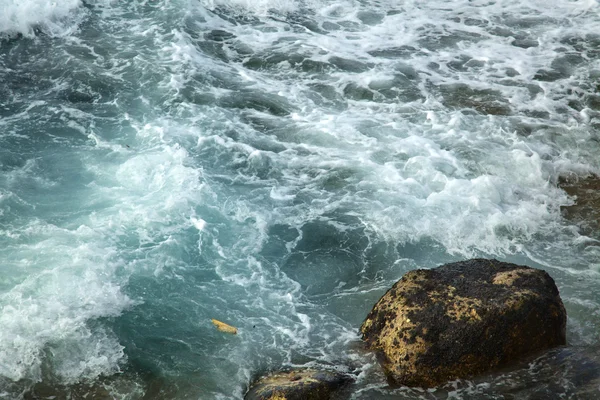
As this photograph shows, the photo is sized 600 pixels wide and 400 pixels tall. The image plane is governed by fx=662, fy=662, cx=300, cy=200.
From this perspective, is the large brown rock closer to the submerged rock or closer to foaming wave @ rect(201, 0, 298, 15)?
the submerged rock

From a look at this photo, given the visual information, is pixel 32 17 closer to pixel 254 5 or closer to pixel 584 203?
pixel 254 5

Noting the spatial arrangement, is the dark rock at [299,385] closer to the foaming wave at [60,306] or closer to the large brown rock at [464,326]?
the large brown rock at [464,326]

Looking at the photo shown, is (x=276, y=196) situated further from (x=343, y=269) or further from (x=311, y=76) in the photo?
(x=311, y=76)

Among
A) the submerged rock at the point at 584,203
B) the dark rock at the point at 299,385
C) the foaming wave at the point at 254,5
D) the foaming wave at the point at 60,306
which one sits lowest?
the foaming wave at the point at 60,306

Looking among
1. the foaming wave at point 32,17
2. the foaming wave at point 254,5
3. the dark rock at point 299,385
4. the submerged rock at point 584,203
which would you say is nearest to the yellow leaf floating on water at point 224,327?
the dark rock at point 299,385

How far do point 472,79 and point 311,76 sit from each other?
332 cm

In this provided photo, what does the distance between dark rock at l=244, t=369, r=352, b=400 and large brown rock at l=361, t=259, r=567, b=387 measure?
1.89 ft

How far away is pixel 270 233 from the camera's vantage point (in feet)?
30.6

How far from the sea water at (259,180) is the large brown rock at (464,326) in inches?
8.4

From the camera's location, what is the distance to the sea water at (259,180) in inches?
287

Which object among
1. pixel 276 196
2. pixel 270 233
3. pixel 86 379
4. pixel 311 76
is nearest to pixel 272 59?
pixel 311 76

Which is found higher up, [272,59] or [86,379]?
[272,59]

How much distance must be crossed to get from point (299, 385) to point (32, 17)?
501 inches

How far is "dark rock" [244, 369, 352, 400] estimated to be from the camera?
6250mm
